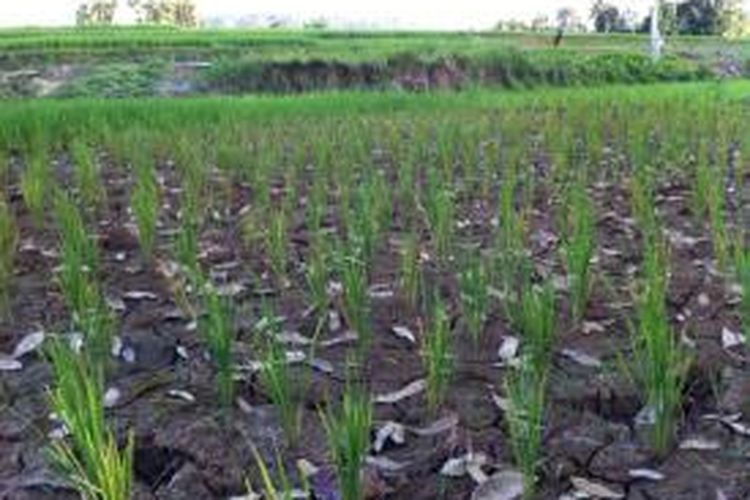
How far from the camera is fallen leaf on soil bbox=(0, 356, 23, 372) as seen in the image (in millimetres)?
2484

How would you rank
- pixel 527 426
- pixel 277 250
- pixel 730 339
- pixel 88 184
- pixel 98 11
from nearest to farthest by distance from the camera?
pixel 527 426 → pixel 730 339 → pixel 277 250 → pixel 88 184 → pixel 98 11

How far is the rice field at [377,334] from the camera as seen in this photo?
1.94 m

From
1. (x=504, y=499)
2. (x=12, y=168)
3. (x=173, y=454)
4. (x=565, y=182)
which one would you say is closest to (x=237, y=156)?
(x=12, y=168)

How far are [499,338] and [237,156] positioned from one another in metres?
2.72

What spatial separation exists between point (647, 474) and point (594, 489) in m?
0.11

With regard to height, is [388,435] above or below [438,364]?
below

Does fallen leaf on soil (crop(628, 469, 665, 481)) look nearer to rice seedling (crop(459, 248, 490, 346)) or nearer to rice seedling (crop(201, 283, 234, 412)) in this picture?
rice seedling (crop(459, 248, 490, 346))

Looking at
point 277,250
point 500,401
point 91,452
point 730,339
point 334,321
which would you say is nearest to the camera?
point 91,452

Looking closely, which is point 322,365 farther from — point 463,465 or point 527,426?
point 527,426

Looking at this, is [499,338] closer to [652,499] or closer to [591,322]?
[591,322]

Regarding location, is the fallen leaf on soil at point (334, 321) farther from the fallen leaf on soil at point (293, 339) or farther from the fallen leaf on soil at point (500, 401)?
the fallen leaf on soil at point (500, 401)

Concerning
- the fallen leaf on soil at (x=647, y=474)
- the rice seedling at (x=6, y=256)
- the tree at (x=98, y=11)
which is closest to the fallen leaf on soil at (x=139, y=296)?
the rice seedling at (x=6, y=256)

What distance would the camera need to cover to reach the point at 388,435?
209 cm

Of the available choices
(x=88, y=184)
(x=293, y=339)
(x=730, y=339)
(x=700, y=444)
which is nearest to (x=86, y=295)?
(x=293, y=339)
